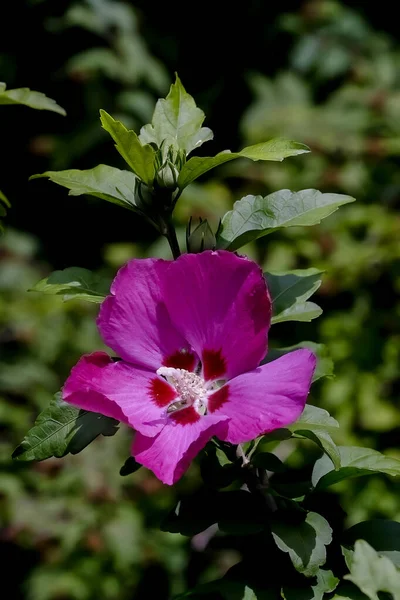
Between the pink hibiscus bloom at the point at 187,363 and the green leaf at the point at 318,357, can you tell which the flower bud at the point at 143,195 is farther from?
the green leaf at the point at 318,357

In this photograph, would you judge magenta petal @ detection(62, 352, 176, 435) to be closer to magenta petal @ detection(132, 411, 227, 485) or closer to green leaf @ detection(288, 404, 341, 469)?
magenta petal @ detection(132, 411, 227, 485)

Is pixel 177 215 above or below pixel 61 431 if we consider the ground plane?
below

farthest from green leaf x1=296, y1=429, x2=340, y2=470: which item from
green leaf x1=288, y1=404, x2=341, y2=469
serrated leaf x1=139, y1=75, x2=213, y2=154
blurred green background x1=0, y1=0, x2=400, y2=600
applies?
blurred green background x1=0, y1=0, x2=400, y2=600

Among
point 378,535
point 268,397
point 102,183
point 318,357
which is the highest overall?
point 102,183

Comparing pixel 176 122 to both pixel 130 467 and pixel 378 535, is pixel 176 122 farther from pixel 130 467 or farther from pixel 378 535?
pixel 378 535

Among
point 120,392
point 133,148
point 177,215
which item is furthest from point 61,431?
point 177,215

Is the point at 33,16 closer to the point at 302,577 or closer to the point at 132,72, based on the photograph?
the point at 132,72

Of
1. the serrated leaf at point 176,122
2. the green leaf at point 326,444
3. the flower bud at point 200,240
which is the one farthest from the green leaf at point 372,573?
the serrated leaf at point 176,122
